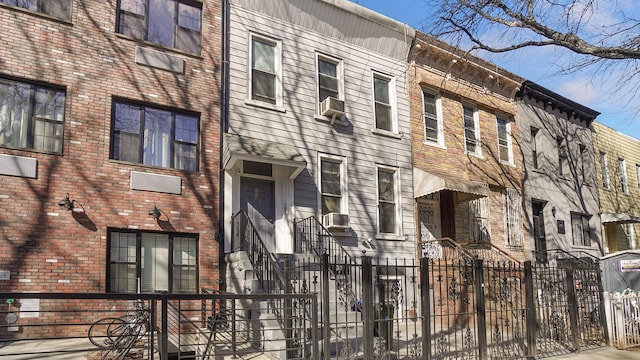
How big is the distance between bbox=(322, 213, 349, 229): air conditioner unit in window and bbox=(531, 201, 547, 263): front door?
9.62m

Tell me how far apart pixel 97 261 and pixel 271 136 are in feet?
16.8

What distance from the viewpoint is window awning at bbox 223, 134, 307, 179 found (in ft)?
39.7

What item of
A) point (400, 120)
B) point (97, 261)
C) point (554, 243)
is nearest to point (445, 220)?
point (400, 120)

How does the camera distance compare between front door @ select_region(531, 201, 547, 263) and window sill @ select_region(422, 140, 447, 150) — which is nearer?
window sill @ select_region(422, 140, 447, 150)

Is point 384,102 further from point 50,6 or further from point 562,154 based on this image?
point 562,154

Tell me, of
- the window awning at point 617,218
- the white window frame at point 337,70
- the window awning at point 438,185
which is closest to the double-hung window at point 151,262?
the white window frame at point 337,70

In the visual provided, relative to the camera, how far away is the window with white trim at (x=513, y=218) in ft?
62.1

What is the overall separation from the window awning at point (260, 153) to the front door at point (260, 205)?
2.52 ft

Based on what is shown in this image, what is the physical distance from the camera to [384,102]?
16.6 metres

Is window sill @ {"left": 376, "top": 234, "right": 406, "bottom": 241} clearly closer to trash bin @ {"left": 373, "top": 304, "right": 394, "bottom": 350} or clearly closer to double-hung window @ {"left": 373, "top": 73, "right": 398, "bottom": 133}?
double-hung window @ {"left": 373, "top": 73, "right": 398, "bottom": 133}

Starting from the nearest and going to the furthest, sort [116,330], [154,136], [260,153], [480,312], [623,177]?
[116,330] < [480,312] < [154,136] < [260,153] < [623,177]

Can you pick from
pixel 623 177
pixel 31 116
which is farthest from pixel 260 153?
pixel 623 177

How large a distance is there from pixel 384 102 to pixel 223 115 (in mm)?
5765

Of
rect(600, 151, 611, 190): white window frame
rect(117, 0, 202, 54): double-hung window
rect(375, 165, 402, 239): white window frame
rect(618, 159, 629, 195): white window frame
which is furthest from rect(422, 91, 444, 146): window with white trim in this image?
rect(618, 159, 629, 195): white window frame
